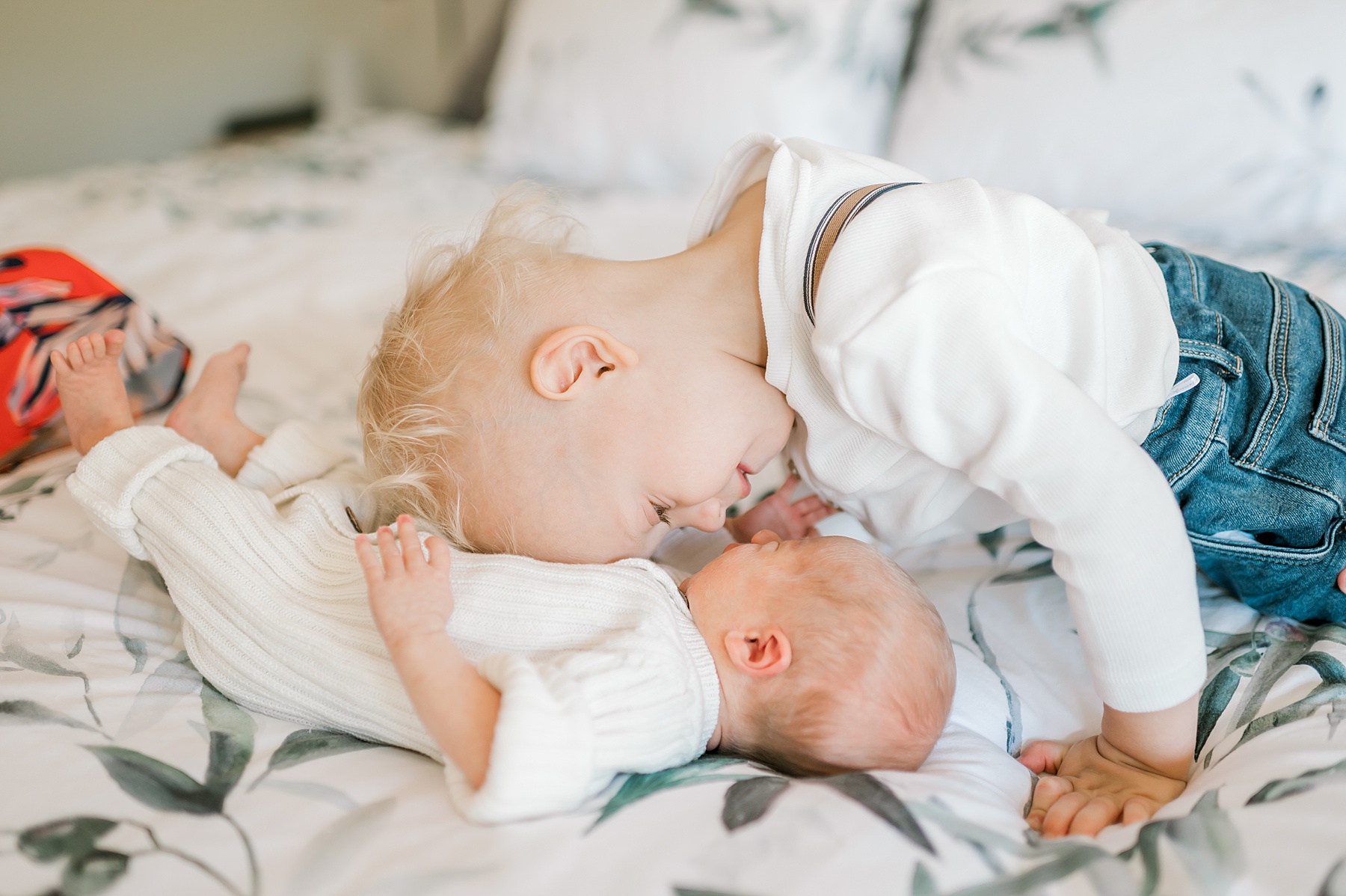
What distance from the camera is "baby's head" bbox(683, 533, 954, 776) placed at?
637mm

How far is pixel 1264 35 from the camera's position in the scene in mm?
1084

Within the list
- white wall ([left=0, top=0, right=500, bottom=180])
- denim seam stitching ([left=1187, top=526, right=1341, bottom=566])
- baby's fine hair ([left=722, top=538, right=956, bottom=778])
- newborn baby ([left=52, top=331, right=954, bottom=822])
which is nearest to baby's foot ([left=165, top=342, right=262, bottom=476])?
newborn baby ([left=52, top=331, right=954, bottom=822])

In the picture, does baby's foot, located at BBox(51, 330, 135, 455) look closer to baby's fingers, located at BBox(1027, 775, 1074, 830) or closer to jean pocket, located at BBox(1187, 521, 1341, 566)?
baby's fingers, located at BBox(1027, 775, 1074, 830)

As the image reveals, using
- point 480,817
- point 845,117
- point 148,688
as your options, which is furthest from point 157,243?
point 480,817

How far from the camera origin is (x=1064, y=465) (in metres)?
0.61

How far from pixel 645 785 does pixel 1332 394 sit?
2.21 ft

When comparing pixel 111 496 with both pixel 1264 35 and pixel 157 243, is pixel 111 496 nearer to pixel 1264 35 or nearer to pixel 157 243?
pixel 157 243

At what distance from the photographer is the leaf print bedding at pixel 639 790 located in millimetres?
483

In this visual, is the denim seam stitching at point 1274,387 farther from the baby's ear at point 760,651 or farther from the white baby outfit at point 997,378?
the baby's ear at point 760,651

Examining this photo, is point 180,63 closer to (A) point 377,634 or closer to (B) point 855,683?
(A) point 377,634

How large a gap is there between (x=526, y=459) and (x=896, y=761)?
368 mm

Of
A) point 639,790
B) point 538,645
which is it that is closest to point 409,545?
point 538,645

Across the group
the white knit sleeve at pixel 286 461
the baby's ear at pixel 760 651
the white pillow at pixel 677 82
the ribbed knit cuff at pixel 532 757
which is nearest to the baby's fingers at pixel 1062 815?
the baby's ear at pixel 760 651

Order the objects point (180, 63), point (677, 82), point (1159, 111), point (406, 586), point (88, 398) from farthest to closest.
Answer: point (180, 63) → point (677, 82) → point (1159, 111) → point (88, 398) → point (406, 586)
